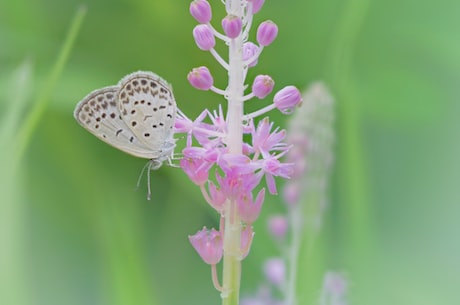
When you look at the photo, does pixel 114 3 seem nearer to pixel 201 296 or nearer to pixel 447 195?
pixel 201 296

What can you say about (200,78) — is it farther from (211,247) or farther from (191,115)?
(191,115)

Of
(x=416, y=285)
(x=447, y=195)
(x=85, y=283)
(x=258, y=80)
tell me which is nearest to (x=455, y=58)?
(x=447, y=195)

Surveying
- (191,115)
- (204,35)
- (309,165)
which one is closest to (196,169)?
(204,35)

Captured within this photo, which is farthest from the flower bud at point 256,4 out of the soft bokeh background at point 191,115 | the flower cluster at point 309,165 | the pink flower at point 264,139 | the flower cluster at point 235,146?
the soft bokeh background at point 191,115

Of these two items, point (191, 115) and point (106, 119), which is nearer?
point (106, 119)

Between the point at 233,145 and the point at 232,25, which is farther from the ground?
the point at 232,25

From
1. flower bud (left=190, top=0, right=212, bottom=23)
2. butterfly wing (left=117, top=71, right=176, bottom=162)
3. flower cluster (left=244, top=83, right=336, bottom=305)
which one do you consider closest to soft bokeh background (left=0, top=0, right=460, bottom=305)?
flower cluster (left=244, top=83, right=336, bottom=305)

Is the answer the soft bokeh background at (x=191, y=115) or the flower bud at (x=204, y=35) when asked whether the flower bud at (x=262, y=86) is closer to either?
the flower bud at (x=204, y=35)

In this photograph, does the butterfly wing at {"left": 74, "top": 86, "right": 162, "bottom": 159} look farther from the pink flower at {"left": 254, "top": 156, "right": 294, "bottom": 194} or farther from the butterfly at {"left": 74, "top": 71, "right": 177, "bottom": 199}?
the pink flower at {"left": 254, "top": 156, "right": 294, "bottom": 194}
